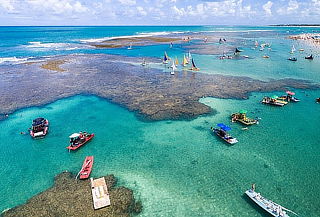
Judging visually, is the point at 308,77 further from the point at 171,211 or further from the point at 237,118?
the point at 171,211

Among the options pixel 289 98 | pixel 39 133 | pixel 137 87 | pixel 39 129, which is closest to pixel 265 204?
pixel 39 133

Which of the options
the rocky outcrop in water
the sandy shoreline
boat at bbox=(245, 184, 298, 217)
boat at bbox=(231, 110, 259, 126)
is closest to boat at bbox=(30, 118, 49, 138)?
the rocky outcrop in water

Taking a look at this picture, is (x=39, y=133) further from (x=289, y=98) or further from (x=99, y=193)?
(x=289, y=98)

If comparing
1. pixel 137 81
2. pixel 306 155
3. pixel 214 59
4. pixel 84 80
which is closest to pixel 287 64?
pixel 214 59

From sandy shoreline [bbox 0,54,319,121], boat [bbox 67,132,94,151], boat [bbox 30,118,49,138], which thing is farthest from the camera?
sandy shoreline [bbox 0,54,319,121]

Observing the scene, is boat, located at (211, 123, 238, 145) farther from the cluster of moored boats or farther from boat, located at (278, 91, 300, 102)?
boat, located at (278, 91, 300, 102)

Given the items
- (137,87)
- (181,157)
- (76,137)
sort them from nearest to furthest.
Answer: (181,157)
(76,137)
(137,87)

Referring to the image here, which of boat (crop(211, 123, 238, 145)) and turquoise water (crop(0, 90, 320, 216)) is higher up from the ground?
boat (crop(211, 123, 238, 145))
